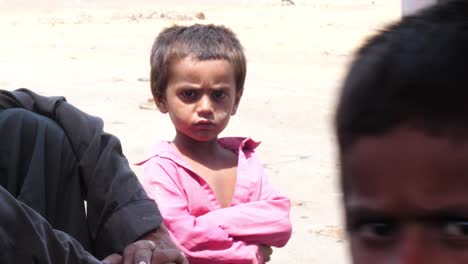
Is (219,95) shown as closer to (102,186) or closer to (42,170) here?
(102,186)

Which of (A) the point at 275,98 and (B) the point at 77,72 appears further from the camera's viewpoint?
(B) the point at 77,72

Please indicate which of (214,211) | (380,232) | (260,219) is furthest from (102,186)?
(380,232)

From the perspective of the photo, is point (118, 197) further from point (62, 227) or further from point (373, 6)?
point (373, 6)

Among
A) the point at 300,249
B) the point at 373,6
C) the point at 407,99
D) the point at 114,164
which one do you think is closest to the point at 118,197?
the point at 114,164

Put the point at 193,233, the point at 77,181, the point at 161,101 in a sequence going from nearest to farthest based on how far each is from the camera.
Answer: the point at 77,181 → the point at 193,233 → the point at 161,101

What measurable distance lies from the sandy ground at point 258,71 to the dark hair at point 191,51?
1.62 ft

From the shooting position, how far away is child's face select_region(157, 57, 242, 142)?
12.1 ft

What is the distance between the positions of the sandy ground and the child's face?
0.42 m

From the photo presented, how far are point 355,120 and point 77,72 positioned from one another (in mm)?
9752

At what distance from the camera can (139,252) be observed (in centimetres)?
296

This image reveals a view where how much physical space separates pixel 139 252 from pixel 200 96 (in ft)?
3.01

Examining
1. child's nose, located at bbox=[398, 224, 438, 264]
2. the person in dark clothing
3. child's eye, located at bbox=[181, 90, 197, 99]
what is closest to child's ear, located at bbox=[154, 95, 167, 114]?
child's eye, located at bbox=[181, 90, 197, 99]

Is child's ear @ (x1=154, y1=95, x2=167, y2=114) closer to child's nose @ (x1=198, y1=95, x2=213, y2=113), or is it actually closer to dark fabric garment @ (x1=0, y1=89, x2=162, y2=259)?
child's nose @ (x1=198, y1=95, x2=213, y2=113)

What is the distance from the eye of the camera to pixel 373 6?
20531mm
